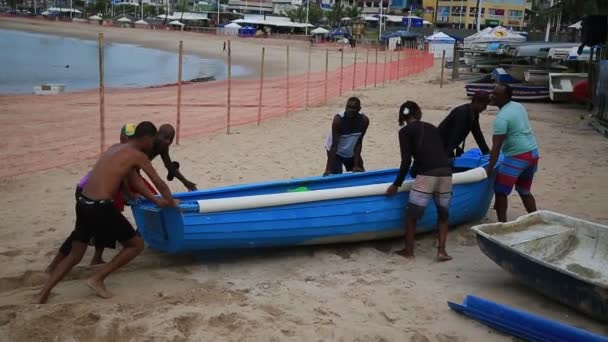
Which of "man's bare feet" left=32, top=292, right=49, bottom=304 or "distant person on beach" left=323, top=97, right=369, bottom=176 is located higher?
"distant person on beach" left=323, top=97, right=369, bottom=176

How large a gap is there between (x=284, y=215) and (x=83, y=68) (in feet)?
103

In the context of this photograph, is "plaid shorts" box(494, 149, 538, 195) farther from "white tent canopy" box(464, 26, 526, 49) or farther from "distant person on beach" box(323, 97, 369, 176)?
"white tent canopy" box(464, 26, 526, 49)

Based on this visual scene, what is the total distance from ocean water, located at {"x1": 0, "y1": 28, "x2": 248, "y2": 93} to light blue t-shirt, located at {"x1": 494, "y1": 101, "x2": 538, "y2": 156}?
2027 cm

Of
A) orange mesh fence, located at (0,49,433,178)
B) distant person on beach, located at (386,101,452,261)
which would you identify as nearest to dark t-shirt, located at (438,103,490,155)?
distant person on beach, located at (386,101,452,261)

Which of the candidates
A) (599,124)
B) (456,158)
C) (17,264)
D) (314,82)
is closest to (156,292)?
(17,264)

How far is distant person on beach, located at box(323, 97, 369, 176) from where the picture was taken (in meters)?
6.69

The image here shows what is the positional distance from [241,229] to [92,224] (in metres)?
1.23

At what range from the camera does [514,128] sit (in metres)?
5.80

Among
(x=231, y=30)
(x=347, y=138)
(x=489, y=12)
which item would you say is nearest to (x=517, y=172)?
(x=347, y=138)

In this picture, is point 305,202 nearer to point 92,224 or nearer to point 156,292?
point 156,292

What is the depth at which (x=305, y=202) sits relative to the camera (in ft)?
17.5

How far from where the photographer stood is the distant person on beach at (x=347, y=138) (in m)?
6.69

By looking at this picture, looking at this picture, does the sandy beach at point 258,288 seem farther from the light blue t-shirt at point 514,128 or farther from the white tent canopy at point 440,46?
the white tent canopy at point 440,46

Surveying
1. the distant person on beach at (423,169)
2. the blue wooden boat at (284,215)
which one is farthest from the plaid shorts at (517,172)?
the distant person on beach at (423,169)
